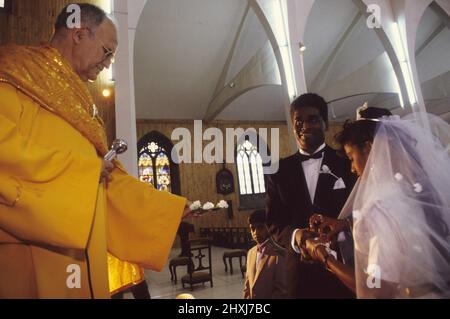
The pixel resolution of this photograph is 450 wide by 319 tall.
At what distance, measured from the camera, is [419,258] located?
1.39 metres

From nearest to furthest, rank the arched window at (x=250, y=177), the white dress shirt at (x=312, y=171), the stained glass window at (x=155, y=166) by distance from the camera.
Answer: the white dress shirt at (x=312, y=171), the stained glass window at (x=155, y=166), the arched window at (x=250, y=177)

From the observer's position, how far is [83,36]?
1766 millimetres

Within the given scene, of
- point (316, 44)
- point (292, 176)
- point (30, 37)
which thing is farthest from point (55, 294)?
point (316, 44)

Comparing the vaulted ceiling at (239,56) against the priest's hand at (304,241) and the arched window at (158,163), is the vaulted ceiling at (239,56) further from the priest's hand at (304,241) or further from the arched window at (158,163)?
the priest's hand at (304,241)

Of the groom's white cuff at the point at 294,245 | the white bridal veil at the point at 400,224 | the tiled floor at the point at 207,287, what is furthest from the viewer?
the tiled floor at the point at 207,287

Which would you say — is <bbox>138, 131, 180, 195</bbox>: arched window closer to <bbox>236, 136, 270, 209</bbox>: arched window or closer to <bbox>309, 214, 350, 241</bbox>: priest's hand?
<bbox>236, 136, 270, 209</bbox>: arched window

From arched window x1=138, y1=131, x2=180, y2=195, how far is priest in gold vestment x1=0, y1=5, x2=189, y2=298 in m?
15.0

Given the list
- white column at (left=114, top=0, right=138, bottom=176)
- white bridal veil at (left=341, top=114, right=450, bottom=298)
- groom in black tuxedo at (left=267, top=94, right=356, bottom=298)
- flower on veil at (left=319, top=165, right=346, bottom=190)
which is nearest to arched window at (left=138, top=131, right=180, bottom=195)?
white column at (left=114, top=0, right=138, bottom=176)

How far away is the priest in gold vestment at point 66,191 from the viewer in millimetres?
1237

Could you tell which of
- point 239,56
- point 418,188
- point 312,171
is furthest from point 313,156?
point 239,56

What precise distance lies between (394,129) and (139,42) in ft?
39.5

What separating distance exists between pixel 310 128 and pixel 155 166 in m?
15.1

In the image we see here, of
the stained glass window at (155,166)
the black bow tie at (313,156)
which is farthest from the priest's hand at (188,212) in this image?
the stained glass window at (155,166)

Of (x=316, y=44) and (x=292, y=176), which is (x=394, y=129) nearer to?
(x=292, y=176)
